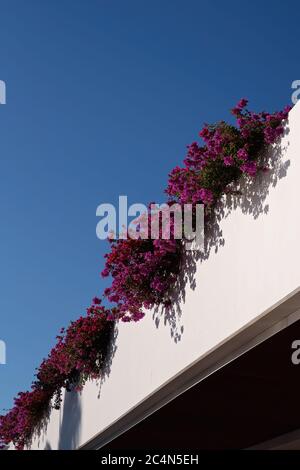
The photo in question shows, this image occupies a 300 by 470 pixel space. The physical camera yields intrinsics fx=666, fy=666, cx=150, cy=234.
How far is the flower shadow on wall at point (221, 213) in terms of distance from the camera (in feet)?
18.4

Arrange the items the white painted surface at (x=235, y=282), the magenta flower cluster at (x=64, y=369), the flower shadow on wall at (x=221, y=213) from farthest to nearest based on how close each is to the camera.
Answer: the magenta flower cluster at (x=64, y=369), the flower shadow on wall at (x=221, y=213), the white painted surface at (x=235, y=282)

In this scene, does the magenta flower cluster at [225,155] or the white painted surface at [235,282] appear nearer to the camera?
the white painted surface at [235,282]

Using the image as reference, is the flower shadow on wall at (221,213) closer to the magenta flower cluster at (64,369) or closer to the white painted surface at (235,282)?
the white painted surface at (235,282)

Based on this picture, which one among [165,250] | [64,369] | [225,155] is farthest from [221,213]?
[64,369]

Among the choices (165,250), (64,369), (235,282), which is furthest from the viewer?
(64,369)

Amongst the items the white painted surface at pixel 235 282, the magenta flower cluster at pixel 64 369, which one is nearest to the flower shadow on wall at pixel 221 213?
the white painted surface at pixel 235 282

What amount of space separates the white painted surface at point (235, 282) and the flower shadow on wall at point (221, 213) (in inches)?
0.7

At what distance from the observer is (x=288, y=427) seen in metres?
9.45

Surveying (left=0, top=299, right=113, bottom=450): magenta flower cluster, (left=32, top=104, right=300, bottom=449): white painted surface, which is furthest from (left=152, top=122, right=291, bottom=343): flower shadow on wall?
(left=0, top=299, right=113, bottom=450): magenta flower cluster

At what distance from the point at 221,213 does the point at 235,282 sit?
813 millimetres

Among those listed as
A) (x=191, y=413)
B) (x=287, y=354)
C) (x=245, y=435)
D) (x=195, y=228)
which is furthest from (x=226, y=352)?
(x=245, y=435)

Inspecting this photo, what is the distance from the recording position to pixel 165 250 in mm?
7277

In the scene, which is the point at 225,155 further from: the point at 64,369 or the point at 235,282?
the point at 64,369

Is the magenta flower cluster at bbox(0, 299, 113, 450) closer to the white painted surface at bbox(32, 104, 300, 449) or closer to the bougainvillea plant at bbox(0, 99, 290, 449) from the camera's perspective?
the bougainvillea plant at bbox(0, 99, 290, 449)
